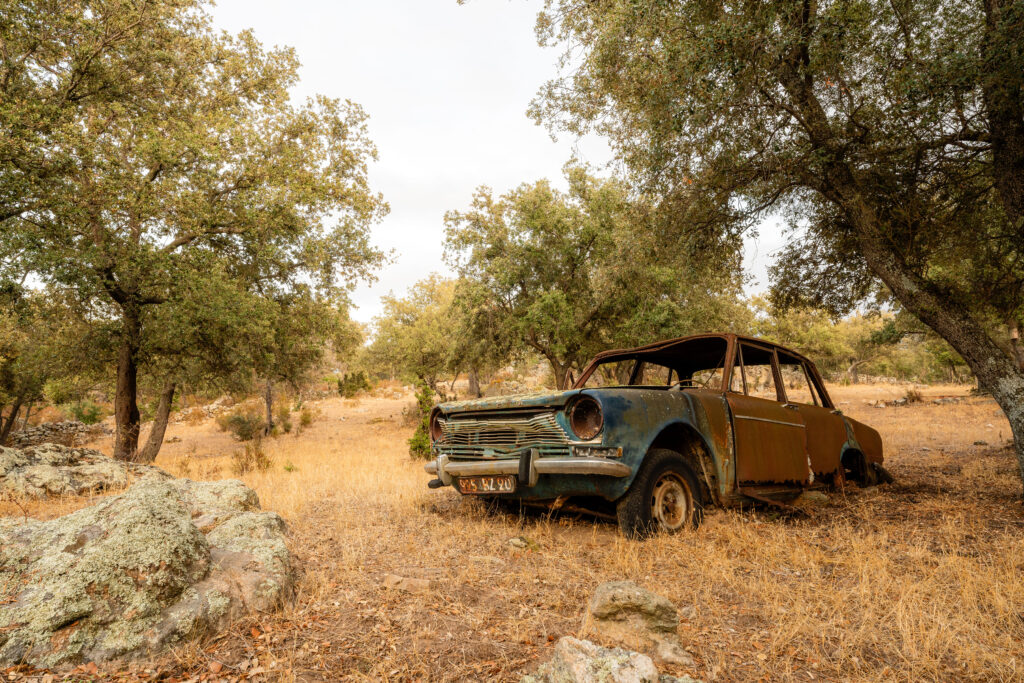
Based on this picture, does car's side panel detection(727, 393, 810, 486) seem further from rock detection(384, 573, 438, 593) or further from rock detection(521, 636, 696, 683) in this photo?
rock detection(521, 636, 696, 683)

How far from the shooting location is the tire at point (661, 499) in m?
4.03

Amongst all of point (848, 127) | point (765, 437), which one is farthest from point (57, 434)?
point (848, 127)

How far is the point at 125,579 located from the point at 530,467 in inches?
97.6

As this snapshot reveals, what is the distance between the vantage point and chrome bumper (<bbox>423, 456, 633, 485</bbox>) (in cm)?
379

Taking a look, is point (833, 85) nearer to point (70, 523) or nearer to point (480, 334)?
point (70, 523)

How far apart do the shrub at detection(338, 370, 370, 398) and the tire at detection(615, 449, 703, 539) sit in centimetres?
3343

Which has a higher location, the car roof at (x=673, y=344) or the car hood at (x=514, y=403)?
the car roof at (x=673, y=344)

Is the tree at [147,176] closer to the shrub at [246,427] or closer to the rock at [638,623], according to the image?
the shrub at [246,427]

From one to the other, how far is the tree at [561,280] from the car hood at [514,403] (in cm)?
886

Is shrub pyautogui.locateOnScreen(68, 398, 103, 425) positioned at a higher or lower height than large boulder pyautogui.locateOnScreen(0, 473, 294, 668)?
lower

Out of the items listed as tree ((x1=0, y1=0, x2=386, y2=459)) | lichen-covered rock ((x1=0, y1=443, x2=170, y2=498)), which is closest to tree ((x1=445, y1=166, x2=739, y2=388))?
tree ((x1=0, y1=0, x2=386, y2=459))

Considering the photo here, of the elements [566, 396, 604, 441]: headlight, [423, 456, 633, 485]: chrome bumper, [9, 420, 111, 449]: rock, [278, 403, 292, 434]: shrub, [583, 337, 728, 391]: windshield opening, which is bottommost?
[9, 420, 111, 449]: rock

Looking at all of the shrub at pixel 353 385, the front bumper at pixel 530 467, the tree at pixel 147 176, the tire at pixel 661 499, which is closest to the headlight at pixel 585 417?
the front bumper at pixel 530 467

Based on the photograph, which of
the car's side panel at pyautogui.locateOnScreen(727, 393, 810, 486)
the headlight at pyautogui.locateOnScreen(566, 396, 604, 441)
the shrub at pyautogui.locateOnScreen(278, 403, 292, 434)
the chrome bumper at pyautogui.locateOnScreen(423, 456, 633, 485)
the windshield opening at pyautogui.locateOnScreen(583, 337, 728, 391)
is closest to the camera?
the chrome bumper at pyautogui.locateOnScreen(423, 456, 633, 485)
